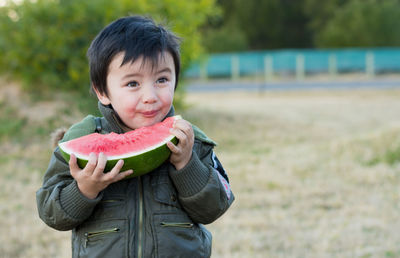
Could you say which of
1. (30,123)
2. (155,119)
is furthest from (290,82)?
(155,119)

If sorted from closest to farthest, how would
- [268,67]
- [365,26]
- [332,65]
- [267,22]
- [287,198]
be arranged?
[287,198] < [332,65] < [268,67] < [365,26] < [267,22]

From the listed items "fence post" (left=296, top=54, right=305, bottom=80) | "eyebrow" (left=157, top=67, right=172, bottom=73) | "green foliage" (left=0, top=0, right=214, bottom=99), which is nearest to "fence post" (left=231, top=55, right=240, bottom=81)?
"fence post" (left=296, top=54, right=305, bottom=80)

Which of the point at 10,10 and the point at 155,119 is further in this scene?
the point at 10,10

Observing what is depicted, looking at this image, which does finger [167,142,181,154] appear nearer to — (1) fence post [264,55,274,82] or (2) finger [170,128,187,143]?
(2) finger [170,128,187,143]

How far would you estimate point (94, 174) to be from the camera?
2078 mm

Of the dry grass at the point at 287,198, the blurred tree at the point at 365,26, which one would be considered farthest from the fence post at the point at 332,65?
the dry grass at the point at 287,198

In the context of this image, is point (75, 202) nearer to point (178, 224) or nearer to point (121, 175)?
point (121, 175)

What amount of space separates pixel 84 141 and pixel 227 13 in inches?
1782

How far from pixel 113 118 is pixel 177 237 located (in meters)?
0.61

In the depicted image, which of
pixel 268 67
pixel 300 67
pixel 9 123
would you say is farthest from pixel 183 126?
pixel 268 67

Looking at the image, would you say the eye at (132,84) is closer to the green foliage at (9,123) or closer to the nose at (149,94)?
the nose at (149,94)

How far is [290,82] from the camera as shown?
29625 mm

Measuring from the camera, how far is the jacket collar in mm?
2369

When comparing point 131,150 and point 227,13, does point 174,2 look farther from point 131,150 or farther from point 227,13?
point 227,13
